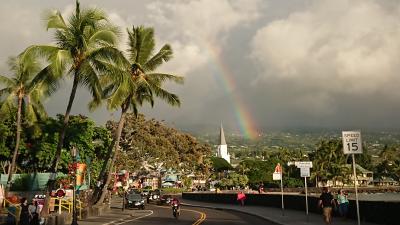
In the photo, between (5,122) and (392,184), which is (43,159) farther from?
(392,184)

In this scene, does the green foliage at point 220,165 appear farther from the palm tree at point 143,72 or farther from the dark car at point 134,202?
the palm tree at point 143,72

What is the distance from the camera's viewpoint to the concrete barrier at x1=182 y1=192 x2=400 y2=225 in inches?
781

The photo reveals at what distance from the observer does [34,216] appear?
66.3 feet

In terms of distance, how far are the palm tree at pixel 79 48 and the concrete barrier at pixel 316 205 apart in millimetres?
14976

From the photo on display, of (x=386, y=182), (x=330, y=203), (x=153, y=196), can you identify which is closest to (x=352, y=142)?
(x=330, y=203)

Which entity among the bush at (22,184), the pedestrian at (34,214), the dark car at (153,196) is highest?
the bush at (22,184)

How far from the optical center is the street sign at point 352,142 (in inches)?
607

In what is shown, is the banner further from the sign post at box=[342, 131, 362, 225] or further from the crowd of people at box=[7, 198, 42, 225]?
the sign post at box=[342, 131, 362, 225]

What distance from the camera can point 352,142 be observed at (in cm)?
1545

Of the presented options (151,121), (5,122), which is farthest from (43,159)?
(151,121)

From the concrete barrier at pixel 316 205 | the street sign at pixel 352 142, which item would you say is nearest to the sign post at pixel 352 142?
the street sign at pixel 352 142

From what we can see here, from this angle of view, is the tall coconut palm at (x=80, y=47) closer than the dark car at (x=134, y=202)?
Yes

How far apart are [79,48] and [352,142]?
16.7 meters

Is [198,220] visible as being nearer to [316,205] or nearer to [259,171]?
[316,205]
